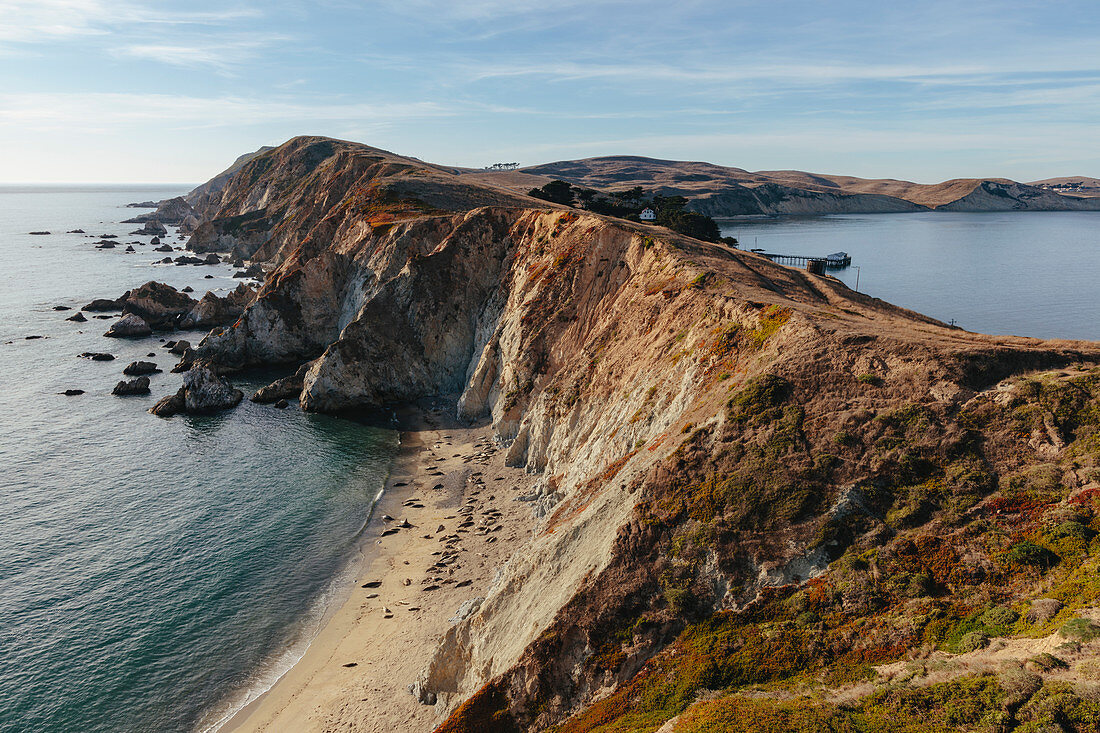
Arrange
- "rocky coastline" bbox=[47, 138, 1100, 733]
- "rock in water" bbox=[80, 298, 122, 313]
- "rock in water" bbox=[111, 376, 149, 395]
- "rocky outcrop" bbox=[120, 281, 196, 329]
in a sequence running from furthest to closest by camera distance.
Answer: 1. "rock in water" bbox=[80, 298, 122, 313]
2. "rocky outcrop" bbox=[120, 281, 196, 329]
3. "rock in water" bbox=[111, 376, 149, 395]
4. "rocky coastline" bbox=[47, 138, 1100, 733]

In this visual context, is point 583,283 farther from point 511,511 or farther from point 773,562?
point 773,562

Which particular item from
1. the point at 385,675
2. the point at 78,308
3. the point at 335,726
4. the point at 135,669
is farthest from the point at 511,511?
the point at 78,308

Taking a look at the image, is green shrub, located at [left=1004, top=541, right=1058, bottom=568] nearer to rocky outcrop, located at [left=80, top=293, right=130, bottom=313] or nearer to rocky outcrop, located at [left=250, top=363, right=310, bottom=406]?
rocky outcrop, located at [left=250, top=363, right=310, bottom=406]

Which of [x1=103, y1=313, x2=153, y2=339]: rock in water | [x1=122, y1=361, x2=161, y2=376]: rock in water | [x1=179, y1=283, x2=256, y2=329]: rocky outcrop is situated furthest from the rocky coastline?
[x1=103, y1=313, x2=153, y2=339]: rock in water

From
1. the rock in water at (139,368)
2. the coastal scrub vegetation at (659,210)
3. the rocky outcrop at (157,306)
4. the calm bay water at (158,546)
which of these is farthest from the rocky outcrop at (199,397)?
the coastal scrub vegetation at (659,210)

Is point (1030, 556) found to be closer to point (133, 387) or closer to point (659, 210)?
point (133, 387)

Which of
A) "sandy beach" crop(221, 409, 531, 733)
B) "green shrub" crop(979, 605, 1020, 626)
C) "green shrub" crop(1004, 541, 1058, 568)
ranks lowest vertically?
"sandy beach" crop(221, 409, 531, 733)

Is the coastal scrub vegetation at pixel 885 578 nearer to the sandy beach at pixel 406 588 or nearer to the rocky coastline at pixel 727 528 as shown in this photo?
the rocky coastline at pixel 727 528
